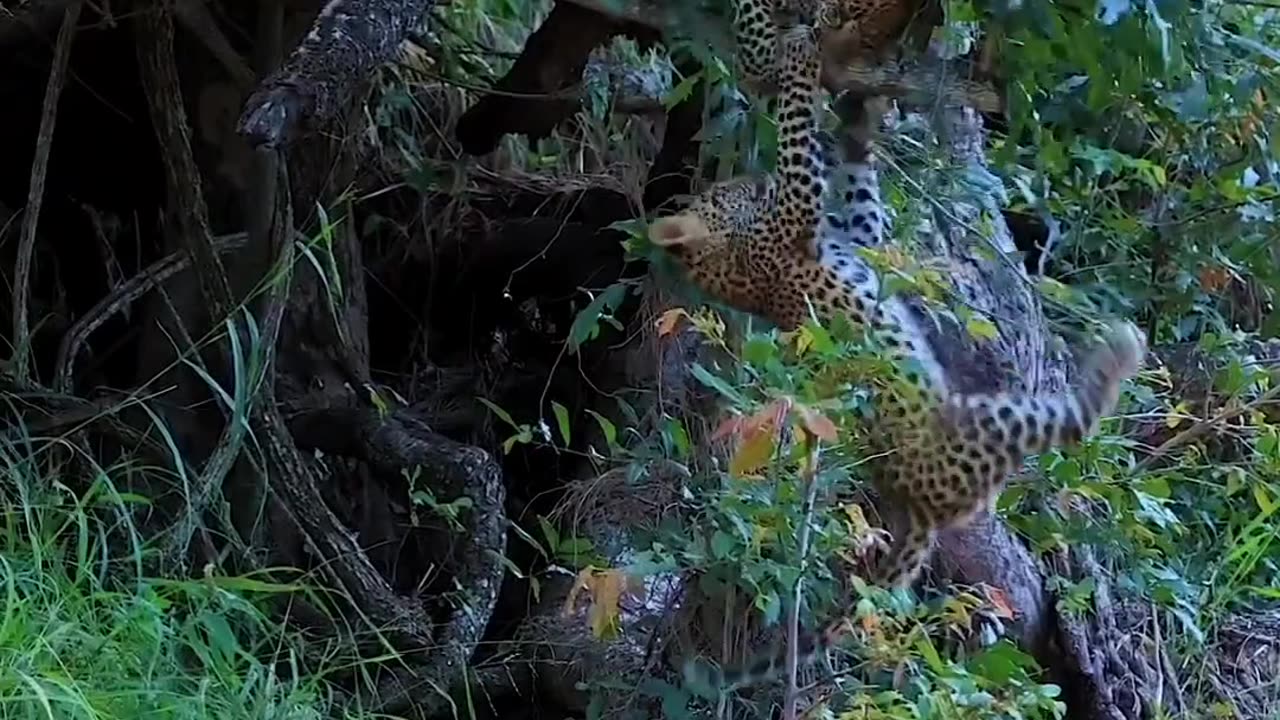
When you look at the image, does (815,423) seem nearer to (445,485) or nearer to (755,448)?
(755,448)

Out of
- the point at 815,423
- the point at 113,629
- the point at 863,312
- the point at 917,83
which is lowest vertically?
the point at 113,629

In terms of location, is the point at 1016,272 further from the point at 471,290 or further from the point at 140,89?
the point at 140,89

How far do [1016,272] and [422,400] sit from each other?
126 cm

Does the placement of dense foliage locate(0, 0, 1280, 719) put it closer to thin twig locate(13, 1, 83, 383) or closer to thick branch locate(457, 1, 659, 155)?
thick branch locate(457, 1, 659, 155)

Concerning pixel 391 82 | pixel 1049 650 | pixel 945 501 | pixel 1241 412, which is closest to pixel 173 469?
pixel 391 82

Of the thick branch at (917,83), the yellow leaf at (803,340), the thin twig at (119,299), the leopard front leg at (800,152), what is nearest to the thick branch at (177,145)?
the thin twig at (119,299)

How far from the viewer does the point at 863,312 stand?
1931mm

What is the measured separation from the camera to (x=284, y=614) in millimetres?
2270

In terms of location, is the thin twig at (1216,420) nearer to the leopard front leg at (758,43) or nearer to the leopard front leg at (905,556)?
the leopard front leg at (905,556)

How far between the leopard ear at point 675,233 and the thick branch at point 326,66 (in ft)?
1.17

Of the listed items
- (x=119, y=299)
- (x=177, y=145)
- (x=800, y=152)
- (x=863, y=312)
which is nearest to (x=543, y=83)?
(x=177, y=145)

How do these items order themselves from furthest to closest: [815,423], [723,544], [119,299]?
[119,299] < [723,544] < [815,423]

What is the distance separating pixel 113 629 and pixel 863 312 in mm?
878

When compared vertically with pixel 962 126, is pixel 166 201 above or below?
below
